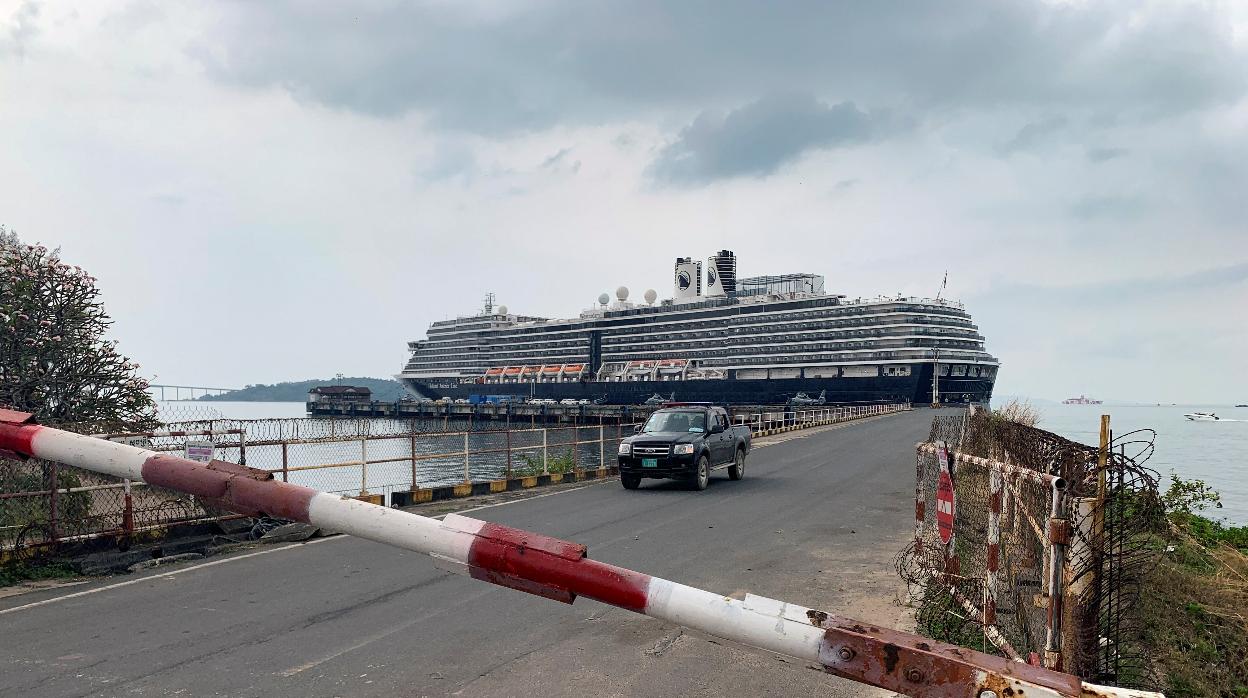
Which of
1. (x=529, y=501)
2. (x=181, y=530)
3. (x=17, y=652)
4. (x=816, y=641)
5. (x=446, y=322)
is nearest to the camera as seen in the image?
(x=816, y=641)

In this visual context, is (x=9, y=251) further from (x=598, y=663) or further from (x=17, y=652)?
(x=598, y=663)

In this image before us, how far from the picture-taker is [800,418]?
167 ft

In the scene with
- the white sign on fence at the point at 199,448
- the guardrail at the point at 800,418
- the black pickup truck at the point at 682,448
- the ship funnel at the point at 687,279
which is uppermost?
the ship funnel at the point at 687,279

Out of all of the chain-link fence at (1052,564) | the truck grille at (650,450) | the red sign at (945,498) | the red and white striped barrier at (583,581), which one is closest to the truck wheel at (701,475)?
the truck grille at (650,450)

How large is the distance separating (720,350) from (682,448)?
260 feet

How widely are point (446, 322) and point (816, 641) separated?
122719mm

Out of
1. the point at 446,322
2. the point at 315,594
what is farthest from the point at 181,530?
the point at 446,322

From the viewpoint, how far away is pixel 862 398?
83250 mm

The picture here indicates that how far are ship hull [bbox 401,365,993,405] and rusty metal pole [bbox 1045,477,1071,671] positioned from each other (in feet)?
258

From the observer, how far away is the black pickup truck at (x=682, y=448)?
52.7 ft

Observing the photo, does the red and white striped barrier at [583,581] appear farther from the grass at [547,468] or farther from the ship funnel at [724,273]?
the ship funnel at [724,273]

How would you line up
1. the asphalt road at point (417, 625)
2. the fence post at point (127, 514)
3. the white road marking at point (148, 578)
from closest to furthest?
the asphalt road at point (417, 625) → the white road marking at point (148, 578) → the fence post at point (127, 514)

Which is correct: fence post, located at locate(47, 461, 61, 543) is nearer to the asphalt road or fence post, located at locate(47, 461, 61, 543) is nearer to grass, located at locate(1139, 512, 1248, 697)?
the asphalt road

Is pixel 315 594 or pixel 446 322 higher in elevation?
pixel 446 322
